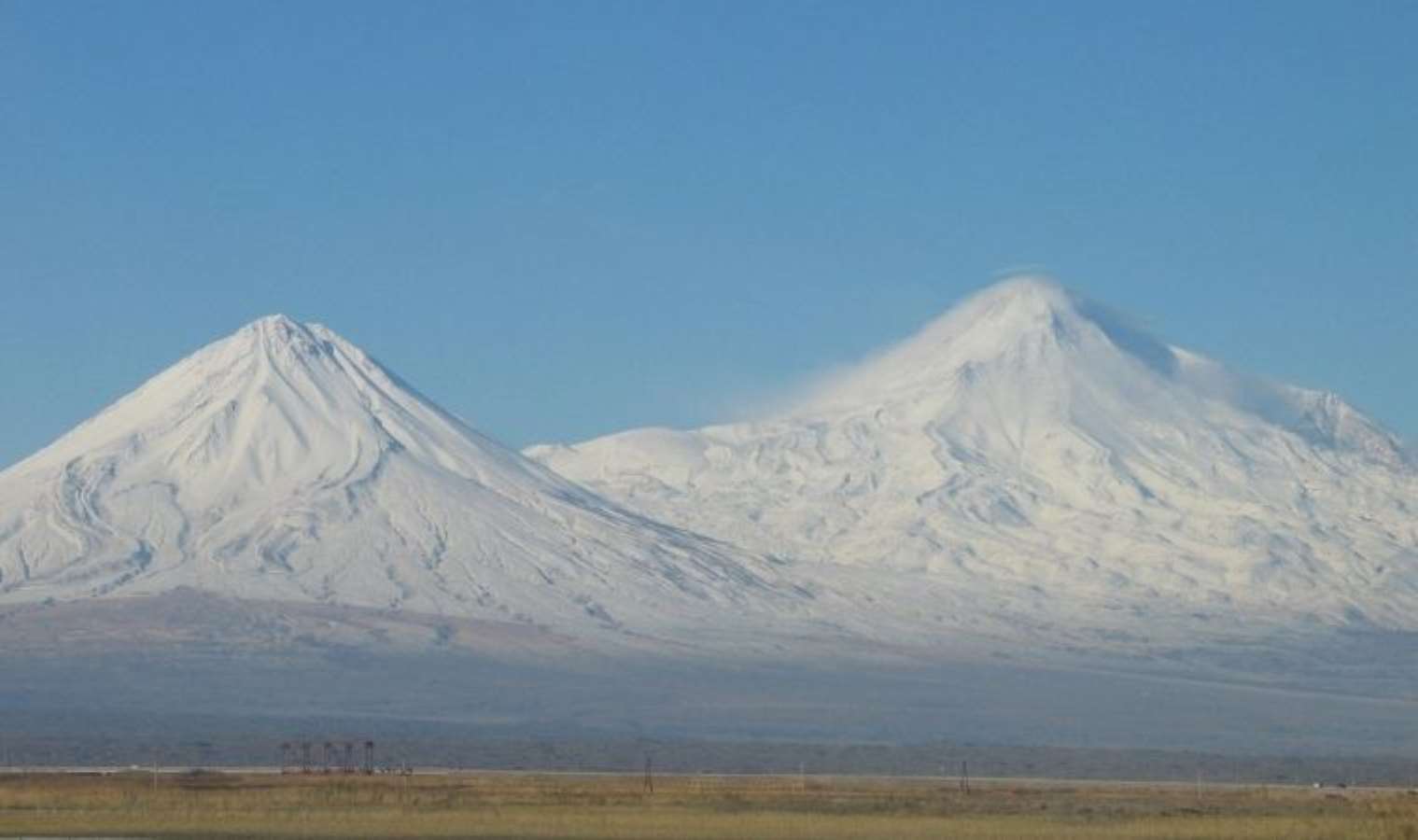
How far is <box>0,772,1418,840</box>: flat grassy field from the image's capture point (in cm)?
6531

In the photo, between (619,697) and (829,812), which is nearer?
(829,812)

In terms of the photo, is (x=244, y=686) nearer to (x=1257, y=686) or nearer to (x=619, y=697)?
(x=619, y=697)

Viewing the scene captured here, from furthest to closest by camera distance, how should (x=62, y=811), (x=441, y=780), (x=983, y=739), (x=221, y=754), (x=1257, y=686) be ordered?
(x=1257, y=686)
(x=983, y=739)
(x=221, y=754)
(x=441, y=780)
(x=62, y=811)

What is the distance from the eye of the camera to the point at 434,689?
17538 centimetres

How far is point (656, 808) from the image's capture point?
7512 cm

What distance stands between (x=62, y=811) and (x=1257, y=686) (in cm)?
13084

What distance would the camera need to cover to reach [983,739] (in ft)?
478

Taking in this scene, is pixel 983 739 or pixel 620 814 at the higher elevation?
pixel 983 739

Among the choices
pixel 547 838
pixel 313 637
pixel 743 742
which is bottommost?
pixel 547 838

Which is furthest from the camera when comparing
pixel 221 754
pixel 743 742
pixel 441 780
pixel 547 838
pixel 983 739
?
pixel 983 739

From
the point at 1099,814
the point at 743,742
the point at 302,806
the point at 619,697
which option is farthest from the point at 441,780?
the point at 619,697

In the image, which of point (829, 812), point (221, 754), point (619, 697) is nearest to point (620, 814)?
point (829, 812)

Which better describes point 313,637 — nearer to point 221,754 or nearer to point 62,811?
point 221,754

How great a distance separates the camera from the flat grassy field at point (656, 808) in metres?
65.3
